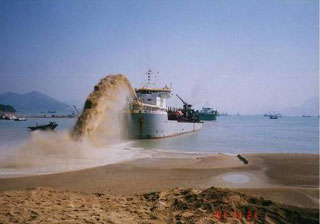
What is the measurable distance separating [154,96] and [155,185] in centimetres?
2617

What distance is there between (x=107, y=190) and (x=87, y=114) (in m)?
11.4

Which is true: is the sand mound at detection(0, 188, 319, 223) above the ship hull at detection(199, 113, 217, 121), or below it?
below

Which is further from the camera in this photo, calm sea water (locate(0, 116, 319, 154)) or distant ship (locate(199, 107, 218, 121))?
distant ship (locate(199, 107, 218, 121))

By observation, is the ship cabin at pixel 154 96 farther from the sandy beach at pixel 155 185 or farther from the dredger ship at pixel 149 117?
the sandy beach at pixel 155 185

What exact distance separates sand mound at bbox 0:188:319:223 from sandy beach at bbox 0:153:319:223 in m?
0.03

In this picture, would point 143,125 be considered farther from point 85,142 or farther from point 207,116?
point 207,116

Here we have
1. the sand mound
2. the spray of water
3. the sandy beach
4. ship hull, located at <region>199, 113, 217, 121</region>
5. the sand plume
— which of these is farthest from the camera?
ship hull, located at <region>199, 113, 217, 121</region>

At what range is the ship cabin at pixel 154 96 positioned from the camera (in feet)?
117

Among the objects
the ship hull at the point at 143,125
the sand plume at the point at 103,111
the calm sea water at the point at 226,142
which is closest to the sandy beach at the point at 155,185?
the sand plume at the point at 103,111

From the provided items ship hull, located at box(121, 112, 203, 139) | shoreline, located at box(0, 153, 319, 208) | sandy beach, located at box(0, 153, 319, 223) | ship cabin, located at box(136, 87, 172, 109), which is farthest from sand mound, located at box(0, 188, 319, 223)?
ship cabin, located at box(136, 87, 172, 109)

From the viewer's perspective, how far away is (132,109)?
31141mm

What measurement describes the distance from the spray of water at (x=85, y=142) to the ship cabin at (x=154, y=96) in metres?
7.87

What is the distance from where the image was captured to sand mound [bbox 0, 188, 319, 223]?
21.0ft

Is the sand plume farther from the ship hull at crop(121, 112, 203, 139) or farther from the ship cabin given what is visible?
the ship cabin
